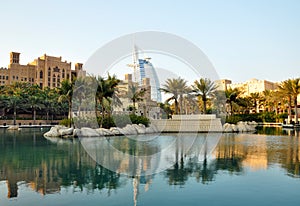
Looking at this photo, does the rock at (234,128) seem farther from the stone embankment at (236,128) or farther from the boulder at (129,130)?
the boulder at (129,130)

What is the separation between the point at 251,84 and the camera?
11550 centimetres

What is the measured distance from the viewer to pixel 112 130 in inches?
1128

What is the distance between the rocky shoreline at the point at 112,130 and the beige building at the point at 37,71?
79.0 metres

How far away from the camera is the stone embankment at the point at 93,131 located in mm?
26564

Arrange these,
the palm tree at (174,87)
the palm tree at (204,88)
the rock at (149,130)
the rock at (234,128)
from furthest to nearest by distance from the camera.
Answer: the palm tree at (174,87) < the palm tree at (204,88) < the rock at (234,128) < the rock at (149,130)

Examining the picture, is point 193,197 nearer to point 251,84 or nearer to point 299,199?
point 299,199

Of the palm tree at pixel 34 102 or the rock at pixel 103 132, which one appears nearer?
the rock at pixel 103 132

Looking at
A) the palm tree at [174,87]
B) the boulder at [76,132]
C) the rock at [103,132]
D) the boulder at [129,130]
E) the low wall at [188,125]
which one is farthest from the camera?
the palm tree at [174,87]

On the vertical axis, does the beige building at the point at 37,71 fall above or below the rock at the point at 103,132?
above

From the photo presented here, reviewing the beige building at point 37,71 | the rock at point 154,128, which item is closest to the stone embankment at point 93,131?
the rock at point 154,128

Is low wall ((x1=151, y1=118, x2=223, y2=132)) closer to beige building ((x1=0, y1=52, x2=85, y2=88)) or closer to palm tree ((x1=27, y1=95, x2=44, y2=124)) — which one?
palm tree ((x1=27, y1=95, x2=44, y2=124))

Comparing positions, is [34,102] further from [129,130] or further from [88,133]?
[88,133]

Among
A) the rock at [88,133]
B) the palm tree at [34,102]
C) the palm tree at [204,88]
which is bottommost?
the rock at [88,133]

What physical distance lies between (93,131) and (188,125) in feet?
40.0
